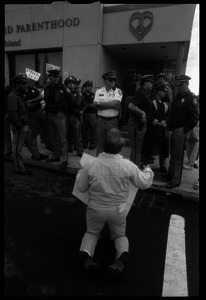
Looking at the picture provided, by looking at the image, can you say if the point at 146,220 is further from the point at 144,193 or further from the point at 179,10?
the point at 179,10

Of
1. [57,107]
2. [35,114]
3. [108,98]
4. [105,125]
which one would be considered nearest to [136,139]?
[105,125]

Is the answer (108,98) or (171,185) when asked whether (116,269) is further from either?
(108,98)

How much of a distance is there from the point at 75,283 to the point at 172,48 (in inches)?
344

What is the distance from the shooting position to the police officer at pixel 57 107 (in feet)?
17.7

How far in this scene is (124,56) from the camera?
413 inches

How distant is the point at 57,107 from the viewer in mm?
5453

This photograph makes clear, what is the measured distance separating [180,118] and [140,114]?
735mm

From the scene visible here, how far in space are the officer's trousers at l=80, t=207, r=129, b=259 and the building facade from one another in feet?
22.1

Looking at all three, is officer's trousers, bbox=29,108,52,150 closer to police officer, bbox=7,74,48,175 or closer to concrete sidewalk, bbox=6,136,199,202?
concrete sidewalk, bbox=6,136,199,202

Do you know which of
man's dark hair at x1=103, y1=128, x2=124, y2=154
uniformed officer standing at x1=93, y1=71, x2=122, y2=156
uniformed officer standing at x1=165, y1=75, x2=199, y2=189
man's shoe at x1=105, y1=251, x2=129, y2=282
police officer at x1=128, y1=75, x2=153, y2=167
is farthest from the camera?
uniformed officer standing at x1=93, y1=71, x2=122, y2=156

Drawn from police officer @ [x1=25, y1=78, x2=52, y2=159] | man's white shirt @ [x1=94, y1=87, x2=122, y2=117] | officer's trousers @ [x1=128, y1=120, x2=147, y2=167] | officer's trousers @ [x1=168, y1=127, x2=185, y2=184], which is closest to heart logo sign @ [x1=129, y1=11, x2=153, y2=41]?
police officer @ [x1=25, y1=78, x2=52, y2=159]

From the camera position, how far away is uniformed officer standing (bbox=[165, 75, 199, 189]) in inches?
164

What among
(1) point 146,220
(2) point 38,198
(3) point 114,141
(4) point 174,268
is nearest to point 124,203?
(3) point 114,141

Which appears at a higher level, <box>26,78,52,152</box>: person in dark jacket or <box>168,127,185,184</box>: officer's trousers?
<box>26,78,52,152</box>: person in dark jacket
